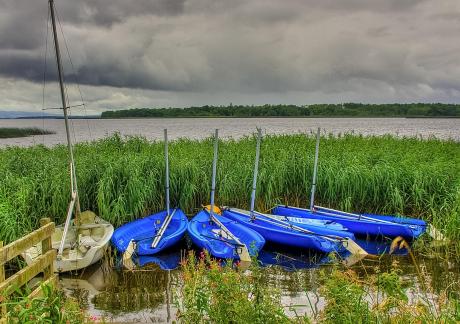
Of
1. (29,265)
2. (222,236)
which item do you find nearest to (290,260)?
(222,236)

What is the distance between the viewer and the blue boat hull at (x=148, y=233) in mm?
10953

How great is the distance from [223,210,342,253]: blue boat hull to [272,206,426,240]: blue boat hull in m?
1.59

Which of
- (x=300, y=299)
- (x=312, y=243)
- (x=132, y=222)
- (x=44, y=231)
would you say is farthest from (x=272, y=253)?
(x=44, y=231)

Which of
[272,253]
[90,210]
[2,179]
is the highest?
[2,179]

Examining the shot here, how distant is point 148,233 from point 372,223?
6.65 metres

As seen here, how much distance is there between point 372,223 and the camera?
39.9 feet

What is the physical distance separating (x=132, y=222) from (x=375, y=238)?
7.44 m

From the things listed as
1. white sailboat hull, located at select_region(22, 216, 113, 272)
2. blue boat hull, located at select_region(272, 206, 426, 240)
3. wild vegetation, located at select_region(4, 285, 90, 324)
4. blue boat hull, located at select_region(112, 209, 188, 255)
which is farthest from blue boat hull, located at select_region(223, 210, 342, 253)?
wild vegetation, located at select_region(4, 285, 90, 324)

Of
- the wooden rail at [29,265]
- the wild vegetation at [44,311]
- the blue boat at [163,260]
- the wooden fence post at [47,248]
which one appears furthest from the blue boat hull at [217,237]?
the wild vegetation at [44,311]

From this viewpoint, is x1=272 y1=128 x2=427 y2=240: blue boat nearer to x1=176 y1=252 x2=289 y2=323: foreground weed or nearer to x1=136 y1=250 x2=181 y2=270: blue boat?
x1=136 y1=250 x2=181 y2=270: blue boat

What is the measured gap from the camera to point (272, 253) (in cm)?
1159

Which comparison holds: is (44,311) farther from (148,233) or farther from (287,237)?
(287,237)

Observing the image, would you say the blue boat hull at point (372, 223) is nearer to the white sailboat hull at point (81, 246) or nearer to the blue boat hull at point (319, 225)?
the blue boat hull at point (319, 225)

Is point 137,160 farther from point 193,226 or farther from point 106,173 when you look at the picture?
point 193,226
